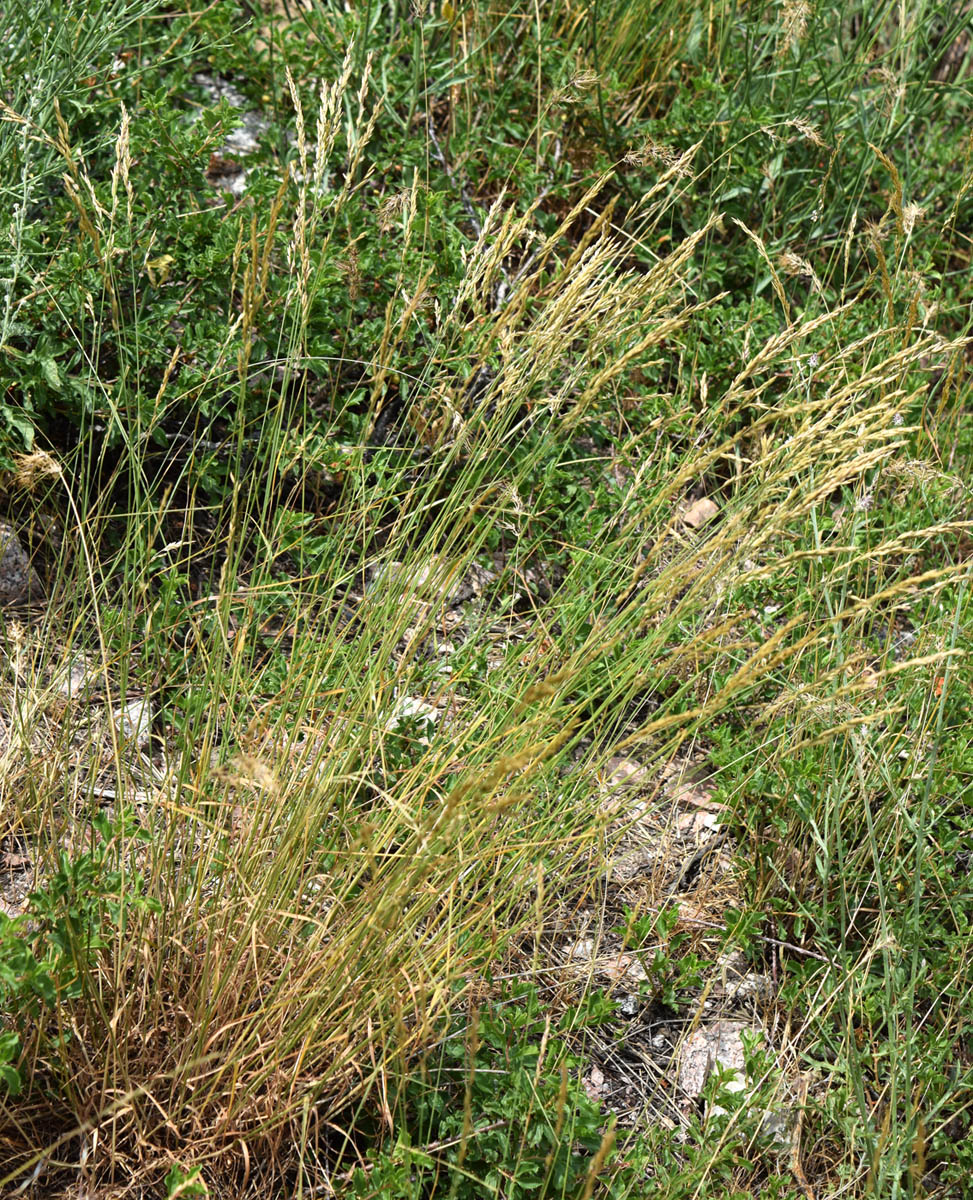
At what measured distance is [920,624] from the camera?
9.07 ft

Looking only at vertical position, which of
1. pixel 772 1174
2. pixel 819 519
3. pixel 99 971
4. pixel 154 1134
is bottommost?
pixel 772 1174

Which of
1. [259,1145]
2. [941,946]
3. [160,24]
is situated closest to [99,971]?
[259,1145]

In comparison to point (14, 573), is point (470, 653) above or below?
above

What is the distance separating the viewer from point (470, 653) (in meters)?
2.37

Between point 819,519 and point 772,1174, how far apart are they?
144 cm

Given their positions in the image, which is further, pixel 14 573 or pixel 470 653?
pixel 14 573

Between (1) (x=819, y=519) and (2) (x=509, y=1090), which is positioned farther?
(1) (x=819, y=519)

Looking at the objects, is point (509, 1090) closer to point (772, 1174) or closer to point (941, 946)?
point (772, 1174)

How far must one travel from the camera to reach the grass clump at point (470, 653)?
1734 millimetres

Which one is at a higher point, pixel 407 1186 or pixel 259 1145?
pixel 407 1186

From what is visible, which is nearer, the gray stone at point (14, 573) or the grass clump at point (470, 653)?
the grass clump at point (470, 653)

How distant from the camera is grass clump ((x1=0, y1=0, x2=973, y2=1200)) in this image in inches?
68.3

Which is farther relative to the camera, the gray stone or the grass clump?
the gray stone

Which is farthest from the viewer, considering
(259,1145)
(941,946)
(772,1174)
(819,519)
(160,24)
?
(160,24)
